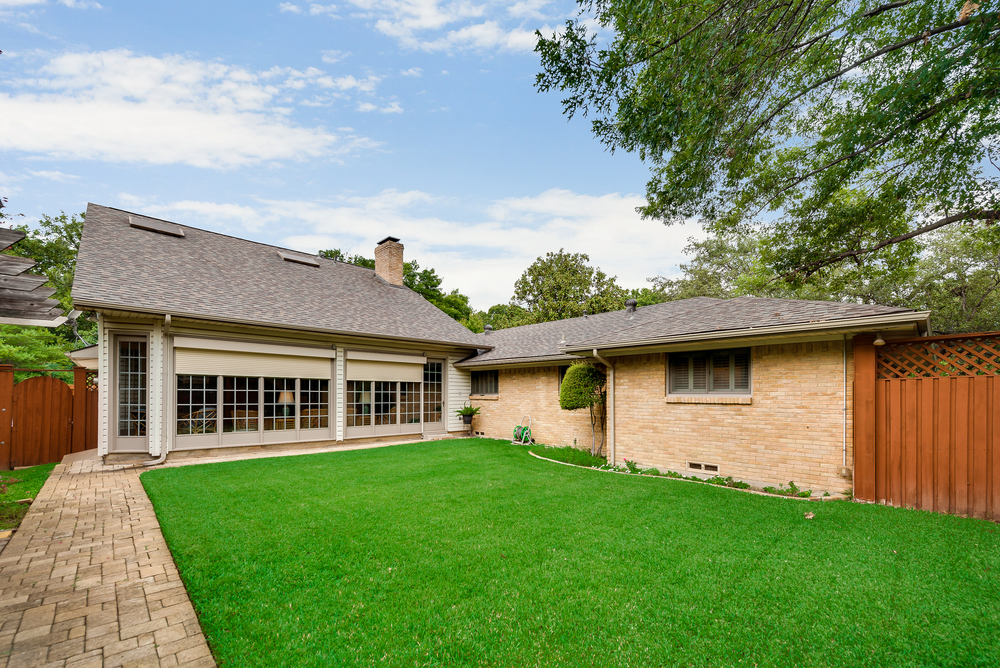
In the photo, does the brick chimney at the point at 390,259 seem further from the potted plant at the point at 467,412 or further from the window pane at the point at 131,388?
the window pane at the point at 131,388

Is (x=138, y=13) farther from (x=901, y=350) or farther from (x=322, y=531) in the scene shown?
(x=901, y=350)

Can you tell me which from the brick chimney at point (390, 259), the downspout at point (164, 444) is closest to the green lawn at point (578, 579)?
the downspout at point (164, 444)

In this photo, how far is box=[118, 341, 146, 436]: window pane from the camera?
8609mm

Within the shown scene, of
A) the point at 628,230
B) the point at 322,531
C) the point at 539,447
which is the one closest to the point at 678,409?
the point at 539,447

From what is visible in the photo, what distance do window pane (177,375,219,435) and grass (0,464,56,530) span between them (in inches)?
85.6

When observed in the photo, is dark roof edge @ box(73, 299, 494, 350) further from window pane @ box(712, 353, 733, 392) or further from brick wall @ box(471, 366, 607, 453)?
window pane @ box(712, 353, 733, 392)

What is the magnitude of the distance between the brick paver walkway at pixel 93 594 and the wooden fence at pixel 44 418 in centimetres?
421

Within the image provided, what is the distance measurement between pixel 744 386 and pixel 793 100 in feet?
15.0

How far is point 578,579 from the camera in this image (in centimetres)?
345

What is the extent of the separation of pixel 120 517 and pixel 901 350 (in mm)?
10660

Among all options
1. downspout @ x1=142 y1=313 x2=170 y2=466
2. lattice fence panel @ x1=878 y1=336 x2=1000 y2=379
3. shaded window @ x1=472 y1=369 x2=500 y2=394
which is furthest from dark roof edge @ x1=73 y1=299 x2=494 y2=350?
lattice fence panel @ x1=878 y1=336 x2=1000 y2=379

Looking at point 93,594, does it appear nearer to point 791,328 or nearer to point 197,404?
point 197,404

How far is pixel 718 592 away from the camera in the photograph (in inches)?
128

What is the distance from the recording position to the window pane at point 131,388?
861 cm
